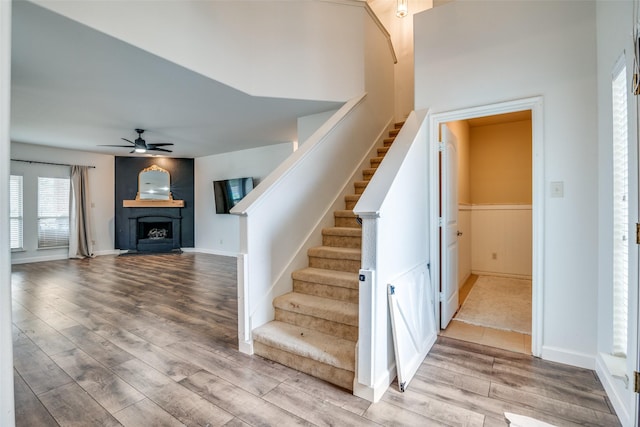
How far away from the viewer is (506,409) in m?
1.68

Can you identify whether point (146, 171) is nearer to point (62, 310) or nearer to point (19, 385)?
point (62, 310)

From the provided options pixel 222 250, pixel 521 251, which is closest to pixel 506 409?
pixel 521 251

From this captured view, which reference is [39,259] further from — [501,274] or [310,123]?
[501,274]

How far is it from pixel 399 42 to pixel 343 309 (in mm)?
5484

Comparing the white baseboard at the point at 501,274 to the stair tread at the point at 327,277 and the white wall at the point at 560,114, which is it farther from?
the stair tread at the point at 327,277

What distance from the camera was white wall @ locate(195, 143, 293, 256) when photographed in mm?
6637

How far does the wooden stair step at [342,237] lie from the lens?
9.57 ft

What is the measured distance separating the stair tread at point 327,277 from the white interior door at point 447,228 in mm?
926

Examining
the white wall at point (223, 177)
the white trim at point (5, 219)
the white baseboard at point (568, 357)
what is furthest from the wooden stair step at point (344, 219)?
the white wall at point (223, 177)

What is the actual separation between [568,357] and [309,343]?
1.92 meters

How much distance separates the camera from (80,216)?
22.5 feet

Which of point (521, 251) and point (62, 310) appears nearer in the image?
point (62, 310)

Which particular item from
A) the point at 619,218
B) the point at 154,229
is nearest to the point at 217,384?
the point at 619,218

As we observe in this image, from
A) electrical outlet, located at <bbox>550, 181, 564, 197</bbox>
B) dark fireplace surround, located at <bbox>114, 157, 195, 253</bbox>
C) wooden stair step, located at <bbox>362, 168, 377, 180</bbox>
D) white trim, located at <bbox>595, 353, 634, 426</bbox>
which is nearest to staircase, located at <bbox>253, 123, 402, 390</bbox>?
wooden stair step, located at <bbox>362, 168, 377, 180</bbox>
